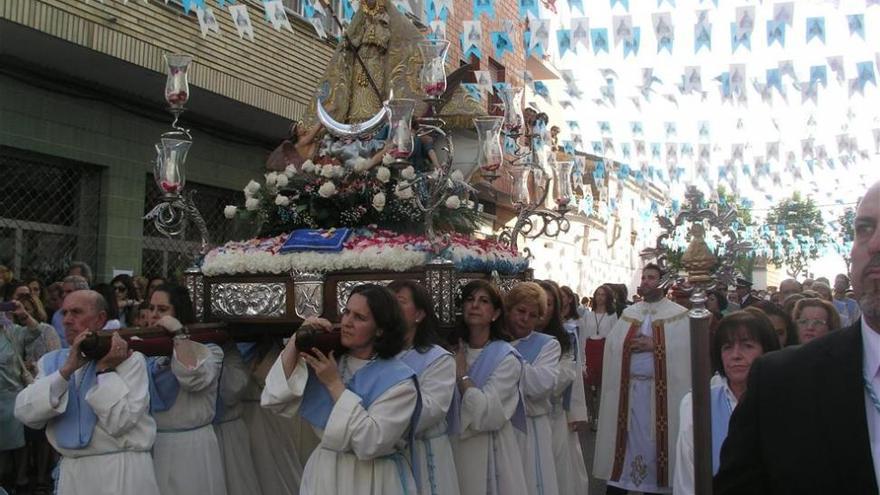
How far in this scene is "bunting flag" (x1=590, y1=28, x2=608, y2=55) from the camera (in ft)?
39.2

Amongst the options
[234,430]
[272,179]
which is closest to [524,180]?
[272,179]

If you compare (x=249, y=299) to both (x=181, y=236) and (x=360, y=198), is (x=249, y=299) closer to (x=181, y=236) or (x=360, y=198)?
(x=360, y=198)

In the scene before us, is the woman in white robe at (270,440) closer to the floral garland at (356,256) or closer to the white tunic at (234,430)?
the white tunic at (234,430)

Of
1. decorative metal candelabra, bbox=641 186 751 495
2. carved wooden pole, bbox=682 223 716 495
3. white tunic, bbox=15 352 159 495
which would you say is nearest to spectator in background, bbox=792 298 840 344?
decorative metal candelabra, bbox=641 186 751 495

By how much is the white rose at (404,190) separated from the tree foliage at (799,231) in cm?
4022

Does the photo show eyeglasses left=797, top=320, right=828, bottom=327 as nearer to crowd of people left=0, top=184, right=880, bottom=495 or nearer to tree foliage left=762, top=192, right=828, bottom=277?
crowd of people left=0, top=184, right=880, bottom=495

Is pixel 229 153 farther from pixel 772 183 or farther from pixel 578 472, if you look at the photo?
pixel 772 183

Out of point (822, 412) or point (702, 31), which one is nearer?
point (822, 412)

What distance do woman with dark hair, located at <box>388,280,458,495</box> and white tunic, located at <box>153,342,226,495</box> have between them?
47.1 inches

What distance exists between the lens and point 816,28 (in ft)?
35.9

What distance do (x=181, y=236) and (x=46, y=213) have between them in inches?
83.8

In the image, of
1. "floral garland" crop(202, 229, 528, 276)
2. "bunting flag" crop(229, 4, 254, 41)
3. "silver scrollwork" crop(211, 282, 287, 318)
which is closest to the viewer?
"floral garland" crop(202, 229, 528, 276)

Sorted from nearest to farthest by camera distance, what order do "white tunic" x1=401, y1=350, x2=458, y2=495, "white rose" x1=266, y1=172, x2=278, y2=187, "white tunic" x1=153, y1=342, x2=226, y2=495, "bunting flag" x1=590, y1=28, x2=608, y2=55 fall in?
"white tunic" x1=401, y1=350, x2=458, y2=495 → "white tunic" x1=153, y1=342, x2=226, y2=495 → "white rose" x1=266, y1=172, x2=278, y2=187 → "bunting flag" x1=590, y1=28, x2=608, y2=55

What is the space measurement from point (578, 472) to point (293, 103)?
7.70 metres
